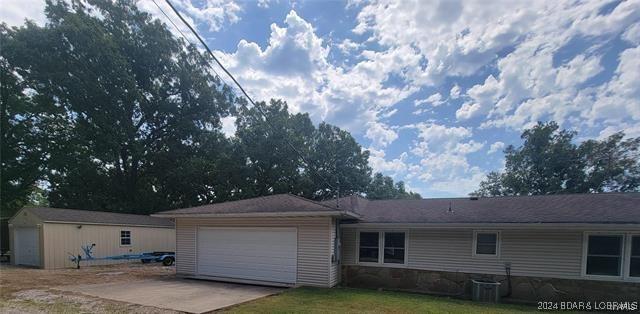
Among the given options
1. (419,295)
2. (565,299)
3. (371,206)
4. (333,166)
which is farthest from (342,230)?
(333,166)

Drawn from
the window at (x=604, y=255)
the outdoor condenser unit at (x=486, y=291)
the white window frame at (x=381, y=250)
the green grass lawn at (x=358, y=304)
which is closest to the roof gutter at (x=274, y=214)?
the white window frame at (x=381, y=250)

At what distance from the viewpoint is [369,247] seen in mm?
11484

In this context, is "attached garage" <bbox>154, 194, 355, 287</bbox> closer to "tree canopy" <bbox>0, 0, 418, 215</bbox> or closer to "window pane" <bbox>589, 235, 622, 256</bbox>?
"window pane" <bbox>589, 235, 622, 256</bbox>

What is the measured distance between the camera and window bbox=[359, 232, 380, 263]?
1138 cm

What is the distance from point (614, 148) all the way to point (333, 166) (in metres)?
22.3

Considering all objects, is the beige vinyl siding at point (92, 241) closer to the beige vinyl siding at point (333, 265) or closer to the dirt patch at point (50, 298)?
the dirt patch at point (50, 298)

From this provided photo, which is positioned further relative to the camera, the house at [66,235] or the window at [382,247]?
the house at [66,235]

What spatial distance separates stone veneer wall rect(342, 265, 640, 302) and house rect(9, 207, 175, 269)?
45.4 ft

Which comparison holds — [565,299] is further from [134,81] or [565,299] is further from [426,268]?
[134,81]

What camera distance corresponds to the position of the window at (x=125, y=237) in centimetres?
1853

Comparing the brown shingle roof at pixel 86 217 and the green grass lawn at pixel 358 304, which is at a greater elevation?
the green grass lawn at pixel 358 304

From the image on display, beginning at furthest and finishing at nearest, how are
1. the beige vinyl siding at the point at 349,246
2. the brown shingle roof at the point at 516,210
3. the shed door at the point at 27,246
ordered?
the shed door at the point at 27,246 < the beige vinyl siding at the point at 349,246 < the brown shingle roof at the point at 516,210

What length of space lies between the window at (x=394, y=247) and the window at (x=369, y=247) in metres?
0.31

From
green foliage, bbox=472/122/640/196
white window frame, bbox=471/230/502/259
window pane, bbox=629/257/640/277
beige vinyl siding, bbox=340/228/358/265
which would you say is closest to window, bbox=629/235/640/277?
window pane, bbox=629/257/640/277
